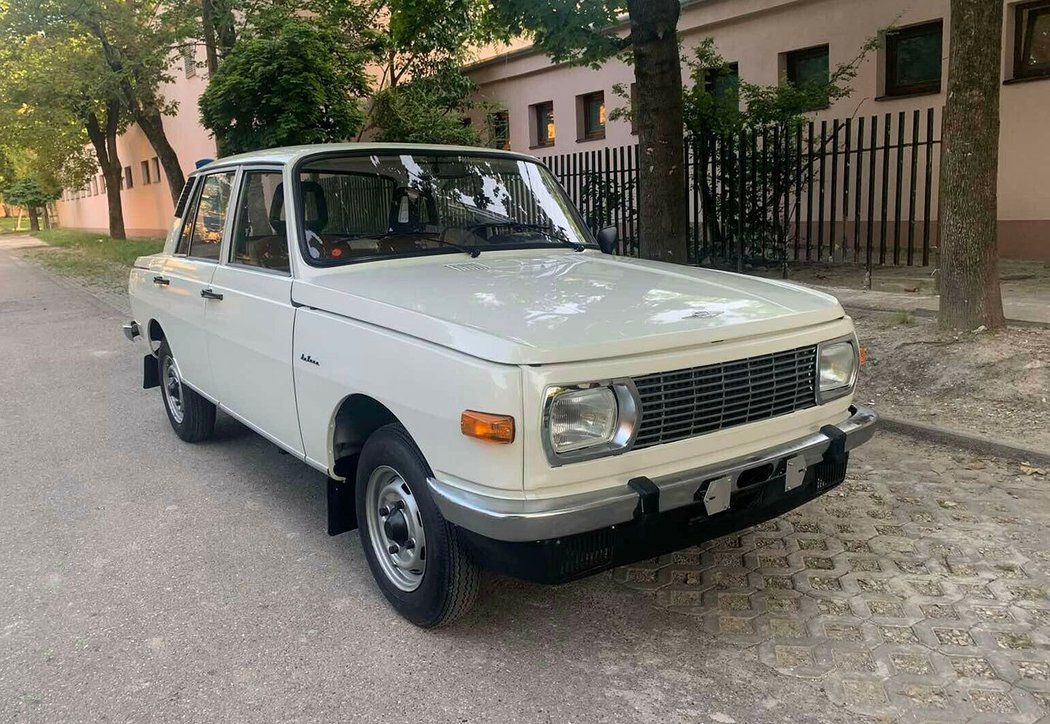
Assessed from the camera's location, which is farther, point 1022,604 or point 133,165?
point 133,165

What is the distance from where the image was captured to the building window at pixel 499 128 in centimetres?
2153

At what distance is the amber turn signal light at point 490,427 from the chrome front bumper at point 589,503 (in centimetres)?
21

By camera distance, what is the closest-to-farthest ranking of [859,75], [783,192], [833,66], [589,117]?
[783,192], [859,75], [833,66], [589,117]

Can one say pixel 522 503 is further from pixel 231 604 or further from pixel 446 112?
pixel 446 112

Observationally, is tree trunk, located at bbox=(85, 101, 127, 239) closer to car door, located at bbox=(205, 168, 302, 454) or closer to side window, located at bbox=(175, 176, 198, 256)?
side window, located at bbox=(175, 176, 198, 256)

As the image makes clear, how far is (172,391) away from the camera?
605cm

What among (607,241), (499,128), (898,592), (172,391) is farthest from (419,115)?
(898,592)

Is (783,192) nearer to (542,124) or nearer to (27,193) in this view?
(542,124)

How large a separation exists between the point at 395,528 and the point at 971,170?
530 cm

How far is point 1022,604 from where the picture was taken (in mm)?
3332

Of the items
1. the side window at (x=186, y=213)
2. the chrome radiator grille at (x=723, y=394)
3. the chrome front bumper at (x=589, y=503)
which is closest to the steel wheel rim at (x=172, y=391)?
the side window at (x=186, y=213)

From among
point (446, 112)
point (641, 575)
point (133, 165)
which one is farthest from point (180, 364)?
point (133, 165)

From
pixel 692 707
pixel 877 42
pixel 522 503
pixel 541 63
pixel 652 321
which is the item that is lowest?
pixel 692 707

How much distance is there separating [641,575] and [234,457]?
10.3 feet
